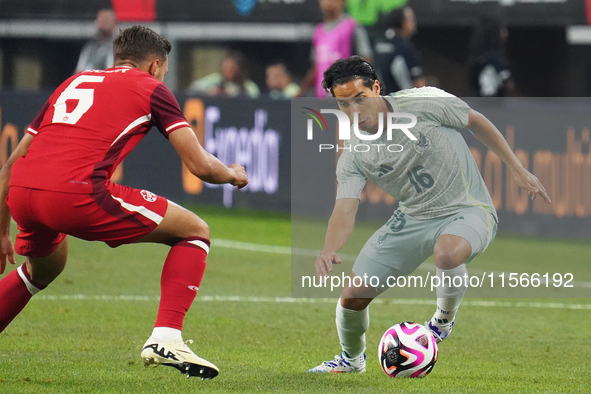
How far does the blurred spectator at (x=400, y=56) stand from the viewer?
38.7 feet

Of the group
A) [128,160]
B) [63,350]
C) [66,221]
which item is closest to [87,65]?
[128,160]

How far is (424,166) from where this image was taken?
Result: 569 cm

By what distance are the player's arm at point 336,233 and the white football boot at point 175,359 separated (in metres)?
0.86

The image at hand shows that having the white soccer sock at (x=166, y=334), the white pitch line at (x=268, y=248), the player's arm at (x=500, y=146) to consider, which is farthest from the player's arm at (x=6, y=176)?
the white pitch line at (x=268, y=248)

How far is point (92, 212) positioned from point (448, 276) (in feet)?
6.61

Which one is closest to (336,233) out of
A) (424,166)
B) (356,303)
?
(356,303)

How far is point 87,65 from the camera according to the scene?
14.3 meters

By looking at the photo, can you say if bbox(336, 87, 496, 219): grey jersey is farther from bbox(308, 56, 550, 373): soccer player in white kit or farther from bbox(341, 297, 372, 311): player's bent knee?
bbox(341, 297, 372, 311): player's bent knee

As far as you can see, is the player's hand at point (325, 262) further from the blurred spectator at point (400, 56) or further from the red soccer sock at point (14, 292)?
the blurred spectator at point (400, 56)

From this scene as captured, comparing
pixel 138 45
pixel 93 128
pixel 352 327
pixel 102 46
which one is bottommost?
pixel 352 327

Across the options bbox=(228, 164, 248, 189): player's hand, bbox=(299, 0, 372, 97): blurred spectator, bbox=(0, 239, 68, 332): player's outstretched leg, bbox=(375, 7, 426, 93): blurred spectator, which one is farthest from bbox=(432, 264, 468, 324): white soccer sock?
bbox=(299, 0, 372, 97): blurred spectator

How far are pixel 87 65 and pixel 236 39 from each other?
17.1 feet

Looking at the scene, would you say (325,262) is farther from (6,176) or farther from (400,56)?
(400,56)

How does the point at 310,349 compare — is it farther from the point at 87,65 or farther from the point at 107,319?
the point at 87,65
